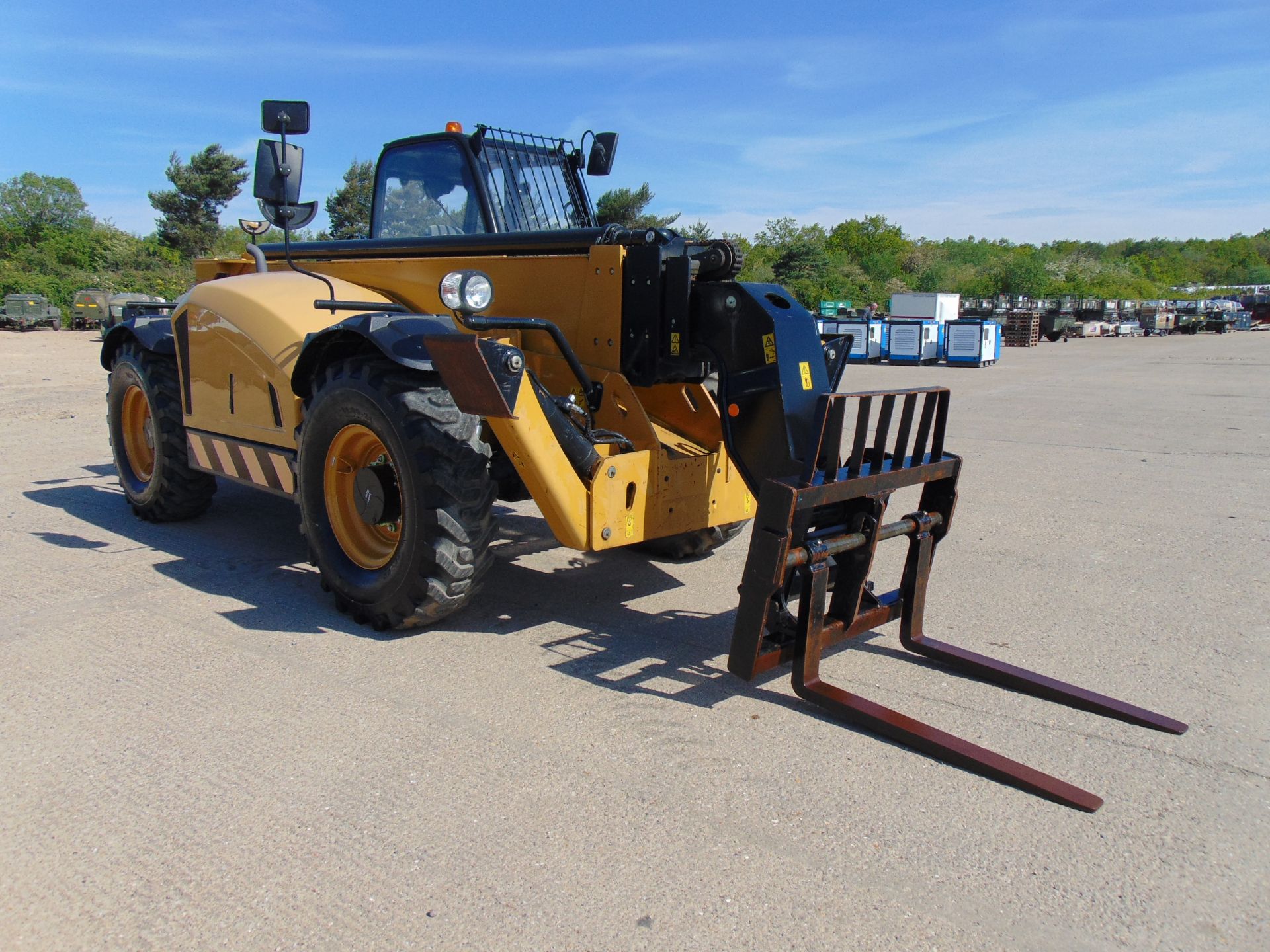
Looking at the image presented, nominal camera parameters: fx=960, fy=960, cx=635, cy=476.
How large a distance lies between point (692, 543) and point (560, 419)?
79.5 inches

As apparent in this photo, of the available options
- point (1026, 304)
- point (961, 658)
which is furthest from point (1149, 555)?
point (1026, 304)

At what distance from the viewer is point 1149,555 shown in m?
6.14

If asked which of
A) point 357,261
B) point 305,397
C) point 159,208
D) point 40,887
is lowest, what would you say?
point 40,887

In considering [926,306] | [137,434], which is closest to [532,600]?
[137,434]

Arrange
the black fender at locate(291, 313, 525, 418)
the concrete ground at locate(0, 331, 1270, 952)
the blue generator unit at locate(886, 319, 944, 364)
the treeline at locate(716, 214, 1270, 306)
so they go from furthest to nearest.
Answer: the treeline at locate(716, 214, 1270, 306), the blue generator unit at locate(886, 319, 944, 364), the black fender at locate(291, 313, 525, 418), the concrete ground at locate(0, 331, 1270, 952)

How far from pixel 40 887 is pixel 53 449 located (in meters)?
8.74

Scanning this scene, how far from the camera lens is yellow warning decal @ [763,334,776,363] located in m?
4.19

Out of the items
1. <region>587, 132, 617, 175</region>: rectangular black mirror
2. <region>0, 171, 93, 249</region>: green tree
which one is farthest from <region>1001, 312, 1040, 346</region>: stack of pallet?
<region>0, 171, 93, 249</region>: green tree

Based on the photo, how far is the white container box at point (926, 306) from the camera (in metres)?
30.5

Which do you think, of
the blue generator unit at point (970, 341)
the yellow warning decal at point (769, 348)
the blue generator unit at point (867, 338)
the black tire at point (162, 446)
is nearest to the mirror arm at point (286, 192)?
the black tire at point (162, 446)

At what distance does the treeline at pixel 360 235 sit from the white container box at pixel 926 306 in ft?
17.1

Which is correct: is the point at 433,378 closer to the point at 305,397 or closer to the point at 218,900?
the point at 305,397

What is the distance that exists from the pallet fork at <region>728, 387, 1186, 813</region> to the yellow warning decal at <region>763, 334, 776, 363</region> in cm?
45

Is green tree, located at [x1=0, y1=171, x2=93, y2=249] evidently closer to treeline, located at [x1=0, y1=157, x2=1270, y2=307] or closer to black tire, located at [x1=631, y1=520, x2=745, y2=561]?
treeline, located at [x1=0, y1=157, x2=1270, y2=307]
